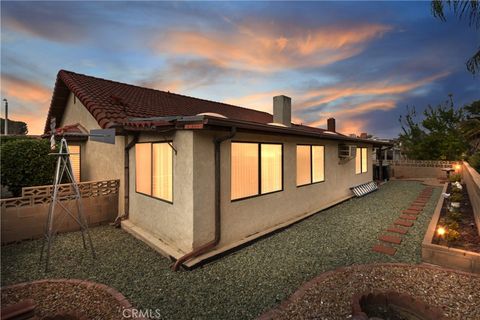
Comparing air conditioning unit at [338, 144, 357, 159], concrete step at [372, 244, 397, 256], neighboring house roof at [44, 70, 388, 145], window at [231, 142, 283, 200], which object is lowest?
concrete step at [372, 244, 397, 256]

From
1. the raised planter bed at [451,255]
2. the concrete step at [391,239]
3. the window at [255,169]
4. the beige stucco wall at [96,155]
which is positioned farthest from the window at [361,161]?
the beige stucco wall at [96,155]

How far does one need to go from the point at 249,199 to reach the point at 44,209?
18.3 feet

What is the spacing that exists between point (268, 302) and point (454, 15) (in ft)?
24.1

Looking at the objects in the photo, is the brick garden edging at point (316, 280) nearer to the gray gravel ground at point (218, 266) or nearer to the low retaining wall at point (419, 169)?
the gray gravel ground at point (218, 266)

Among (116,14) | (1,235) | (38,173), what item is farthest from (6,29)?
(1,235)

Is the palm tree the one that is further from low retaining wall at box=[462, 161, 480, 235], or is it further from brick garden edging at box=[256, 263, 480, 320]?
brick garden edging at box=[256, 263, 480, 320]

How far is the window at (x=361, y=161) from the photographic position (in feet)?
40.9

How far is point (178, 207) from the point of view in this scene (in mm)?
4926

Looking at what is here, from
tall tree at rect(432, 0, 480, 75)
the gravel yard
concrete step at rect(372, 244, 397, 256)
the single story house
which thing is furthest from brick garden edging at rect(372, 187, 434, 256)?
the gravel yard

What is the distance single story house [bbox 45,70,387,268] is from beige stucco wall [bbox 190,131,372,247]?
0.02 m

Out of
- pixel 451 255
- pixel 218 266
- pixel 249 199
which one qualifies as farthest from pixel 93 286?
pixel 451 255

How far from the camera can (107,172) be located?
7742 mm

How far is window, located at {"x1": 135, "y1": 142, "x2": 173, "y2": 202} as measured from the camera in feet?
17.6

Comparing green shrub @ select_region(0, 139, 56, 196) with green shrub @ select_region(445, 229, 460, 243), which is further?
green shrub @ select_region(0, 139, 56, 196)
